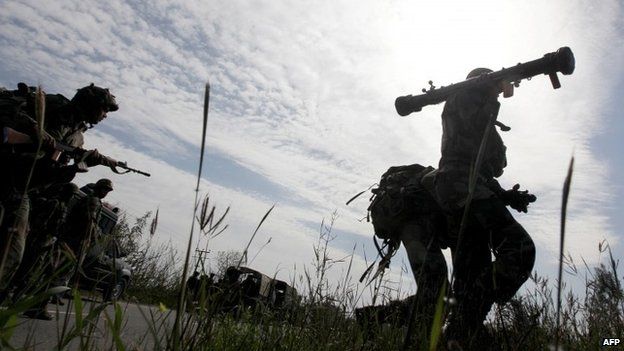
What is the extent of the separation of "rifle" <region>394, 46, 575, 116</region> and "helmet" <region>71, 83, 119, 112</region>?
3.09m

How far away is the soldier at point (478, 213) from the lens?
3.08 meters

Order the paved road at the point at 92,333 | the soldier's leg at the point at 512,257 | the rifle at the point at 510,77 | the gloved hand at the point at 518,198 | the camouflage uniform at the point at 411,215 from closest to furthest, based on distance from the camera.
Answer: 1. the paved road at the point at 92,333
2. the soldier's leg at the point at 512,257
3. the rifle at the point at 510,77
4. the gloved hand at the point at 518,198
5. the camouflage uniform at the point at 411,215

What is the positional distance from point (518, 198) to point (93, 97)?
414cm

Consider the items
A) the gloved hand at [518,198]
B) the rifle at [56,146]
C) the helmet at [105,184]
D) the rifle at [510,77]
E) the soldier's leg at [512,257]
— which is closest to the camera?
the soldier's leg at [512,257]

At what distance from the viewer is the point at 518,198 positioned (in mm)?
3740

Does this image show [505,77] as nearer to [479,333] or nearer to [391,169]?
[391,169]

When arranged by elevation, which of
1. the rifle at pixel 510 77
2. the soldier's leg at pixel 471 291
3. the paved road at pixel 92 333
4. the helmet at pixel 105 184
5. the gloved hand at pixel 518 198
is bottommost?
the paved road at pixel 92 333

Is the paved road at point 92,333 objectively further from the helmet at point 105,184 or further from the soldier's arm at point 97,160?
the helmet at point 105,184

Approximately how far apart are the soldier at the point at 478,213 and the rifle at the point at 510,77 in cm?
9

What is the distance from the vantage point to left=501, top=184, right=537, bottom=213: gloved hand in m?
3.73

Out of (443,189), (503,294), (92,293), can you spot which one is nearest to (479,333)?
(503,294)

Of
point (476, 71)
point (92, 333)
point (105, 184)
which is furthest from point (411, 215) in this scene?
point (105, 184)

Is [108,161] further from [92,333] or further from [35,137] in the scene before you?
[92,333]

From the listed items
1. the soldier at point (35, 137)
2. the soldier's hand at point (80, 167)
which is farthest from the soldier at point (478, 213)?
the soldier's hand at point (80, 167)
